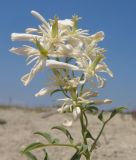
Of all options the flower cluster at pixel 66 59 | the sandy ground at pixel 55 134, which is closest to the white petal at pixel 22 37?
the flower cluster at pixel 66 59

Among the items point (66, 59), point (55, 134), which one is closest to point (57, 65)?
point (66, 59)

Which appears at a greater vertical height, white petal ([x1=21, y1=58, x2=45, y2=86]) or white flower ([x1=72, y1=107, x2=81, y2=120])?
white petal ([x1=21, y1=58, x2=45, y2=86])

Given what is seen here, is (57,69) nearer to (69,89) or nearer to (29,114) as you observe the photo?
(69,89)

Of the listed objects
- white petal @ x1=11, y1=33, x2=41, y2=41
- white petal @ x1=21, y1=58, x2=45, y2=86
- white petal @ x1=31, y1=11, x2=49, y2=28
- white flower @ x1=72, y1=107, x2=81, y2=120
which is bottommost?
white flower @ x1=72, y1=107, x2=81, y2=120

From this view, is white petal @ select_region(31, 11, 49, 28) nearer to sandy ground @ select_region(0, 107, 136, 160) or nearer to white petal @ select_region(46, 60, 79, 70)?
white petal @ select_region(46, 60, 79, 70)

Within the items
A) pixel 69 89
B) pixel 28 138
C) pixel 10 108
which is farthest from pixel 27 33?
pixel 10 108

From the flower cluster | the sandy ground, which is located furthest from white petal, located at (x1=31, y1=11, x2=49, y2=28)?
the sandy ground

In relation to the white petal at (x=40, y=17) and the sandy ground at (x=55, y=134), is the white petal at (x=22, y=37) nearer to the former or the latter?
the white petal at (x=40, y=17)

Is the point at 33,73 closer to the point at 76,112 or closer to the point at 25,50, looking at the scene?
the point at 25,50
